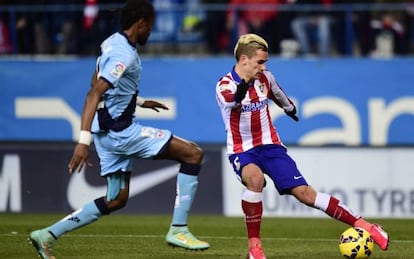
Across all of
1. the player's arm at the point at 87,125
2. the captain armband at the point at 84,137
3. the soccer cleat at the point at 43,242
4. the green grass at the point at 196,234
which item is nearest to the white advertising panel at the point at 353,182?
the green grass at the point at 196,234

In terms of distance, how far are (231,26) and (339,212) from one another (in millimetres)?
8569

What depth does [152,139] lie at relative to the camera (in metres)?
9.55

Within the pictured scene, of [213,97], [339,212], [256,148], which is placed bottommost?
[213,97]

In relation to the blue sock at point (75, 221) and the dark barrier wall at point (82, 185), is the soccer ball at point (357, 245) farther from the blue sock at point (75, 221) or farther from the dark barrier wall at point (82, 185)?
the dark barrier wall at point (82, 185)

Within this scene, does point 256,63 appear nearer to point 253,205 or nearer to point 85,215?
point 253,205

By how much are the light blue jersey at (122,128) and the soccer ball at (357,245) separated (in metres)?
1.76

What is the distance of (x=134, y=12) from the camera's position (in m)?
9.47

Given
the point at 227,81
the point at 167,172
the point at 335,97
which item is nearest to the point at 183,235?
the point at 227,81

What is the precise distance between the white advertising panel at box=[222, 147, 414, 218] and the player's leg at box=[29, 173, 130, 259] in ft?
17.8

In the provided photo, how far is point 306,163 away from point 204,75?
3.77 meters

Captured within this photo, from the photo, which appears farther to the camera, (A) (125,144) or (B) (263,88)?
(B) (263,88)

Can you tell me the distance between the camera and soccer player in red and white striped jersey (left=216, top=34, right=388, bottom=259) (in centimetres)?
944

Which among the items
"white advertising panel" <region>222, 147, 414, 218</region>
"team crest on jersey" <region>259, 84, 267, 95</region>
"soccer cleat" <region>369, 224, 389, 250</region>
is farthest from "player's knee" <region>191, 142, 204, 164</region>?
"white advertising panel" <region>222, 147, 414, 218</region>

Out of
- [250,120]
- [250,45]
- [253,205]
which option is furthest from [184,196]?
[250,45]
